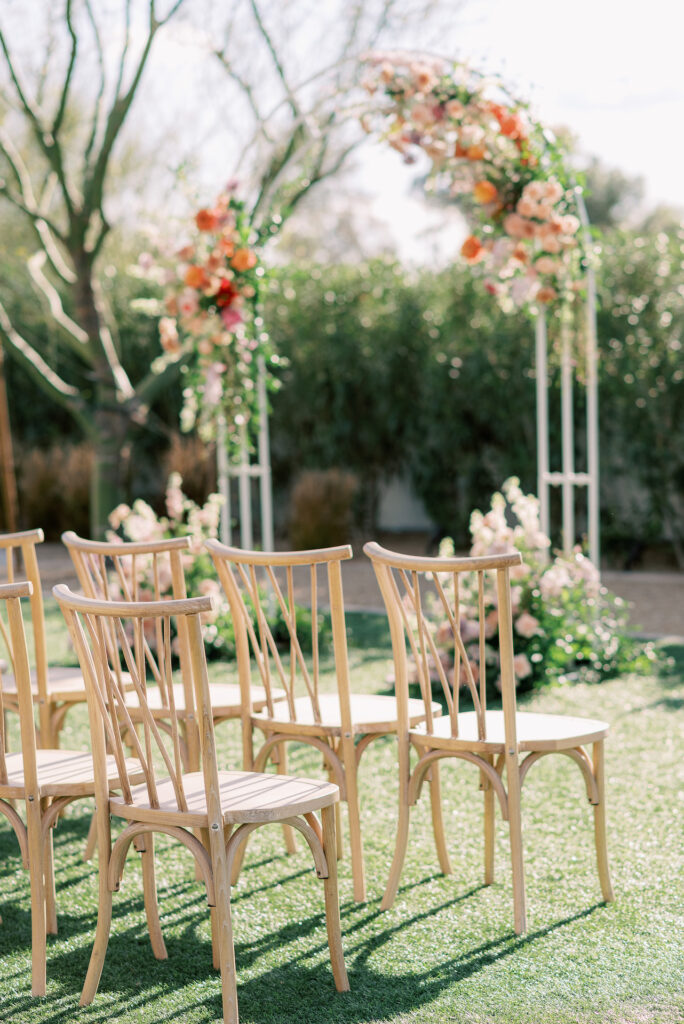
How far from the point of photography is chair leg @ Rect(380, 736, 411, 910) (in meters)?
2.79

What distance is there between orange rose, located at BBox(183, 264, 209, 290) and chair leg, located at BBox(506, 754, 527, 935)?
3.39 m

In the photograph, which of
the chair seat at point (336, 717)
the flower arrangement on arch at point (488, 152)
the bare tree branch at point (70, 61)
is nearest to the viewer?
the chair seat at point (336, 717)

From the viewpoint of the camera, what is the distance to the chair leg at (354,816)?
2857 millimetres

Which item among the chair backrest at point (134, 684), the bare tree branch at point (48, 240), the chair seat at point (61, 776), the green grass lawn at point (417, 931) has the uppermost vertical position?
the bare tree branch at point (48, 240)

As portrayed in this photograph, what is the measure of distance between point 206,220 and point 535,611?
7.90ft

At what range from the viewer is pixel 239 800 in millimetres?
2318

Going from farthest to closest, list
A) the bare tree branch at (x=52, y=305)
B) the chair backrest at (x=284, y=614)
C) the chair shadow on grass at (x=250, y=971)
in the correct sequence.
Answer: the bare tree branch at (x=52, y=305)
the chair backrest at (x=284, y=614)
the chair shadow on grass at (x=250, y=971)

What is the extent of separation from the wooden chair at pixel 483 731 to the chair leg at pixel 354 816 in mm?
101

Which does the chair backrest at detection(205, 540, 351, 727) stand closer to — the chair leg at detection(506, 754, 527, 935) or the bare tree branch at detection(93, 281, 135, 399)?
the chair leg at detection(506, 754, 527, 935)

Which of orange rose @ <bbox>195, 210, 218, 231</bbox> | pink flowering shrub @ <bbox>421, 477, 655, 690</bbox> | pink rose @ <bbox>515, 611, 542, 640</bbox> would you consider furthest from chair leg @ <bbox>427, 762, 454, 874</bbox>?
orange rose @ <bbox>195, 210, 218, 231</bbox>

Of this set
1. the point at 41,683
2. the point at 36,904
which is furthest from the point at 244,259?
the point at 36,904

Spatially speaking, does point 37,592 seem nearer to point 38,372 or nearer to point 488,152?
point 488,152

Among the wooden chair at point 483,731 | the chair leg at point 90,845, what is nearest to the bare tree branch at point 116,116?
the chair leg at point 90,845

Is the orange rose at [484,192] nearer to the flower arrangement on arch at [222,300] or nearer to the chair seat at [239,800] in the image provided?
the flower arrangement on arch at [222,300]
